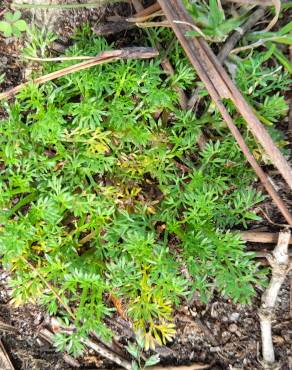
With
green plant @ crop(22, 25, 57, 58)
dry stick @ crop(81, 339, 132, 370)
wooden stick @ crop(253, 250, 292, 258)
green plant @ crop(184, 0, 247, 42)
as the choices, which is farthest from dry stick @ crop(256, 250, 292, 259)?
green plant @ crop(22, 25, 57, 58)

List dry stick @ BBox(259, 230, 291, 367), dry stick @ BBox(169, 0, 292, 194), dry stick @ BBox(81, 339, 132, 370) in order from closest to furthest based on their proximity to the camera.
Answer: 1. dry stick @ BBox(169, 0, 292, 194)
2. dry stick @ BBox(259, 230, 291, 367)
3. dry stick @ BBox(81, 339, 132, 370)

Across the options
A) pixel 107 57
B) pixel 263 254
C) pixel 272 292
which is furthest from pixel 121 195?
pixel 272 292

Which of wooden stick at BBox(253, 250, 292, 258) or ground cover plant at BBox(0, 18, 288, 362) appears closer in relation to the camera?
ground cover plant at BBox(0, 18, 288, 362)

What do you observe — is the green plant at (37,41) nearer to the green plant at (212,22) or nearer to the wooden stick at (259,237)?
the green plant at (212,22)

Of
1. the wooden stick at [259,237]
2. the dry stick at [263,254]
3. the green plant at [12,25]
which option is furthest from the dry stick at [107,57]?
the dry stick at [263,254]

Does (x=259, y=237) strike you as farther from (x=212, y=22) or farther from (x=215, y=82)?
(x=212, y=22)

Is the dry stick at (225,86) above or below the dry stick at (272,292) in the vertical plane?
above

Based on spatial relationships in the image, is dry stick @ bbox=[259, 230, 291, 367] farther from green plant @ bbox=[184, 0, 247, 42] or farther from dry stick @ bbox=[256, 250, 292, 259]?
green plant @ bbox=[184, 0, 247, 42]
